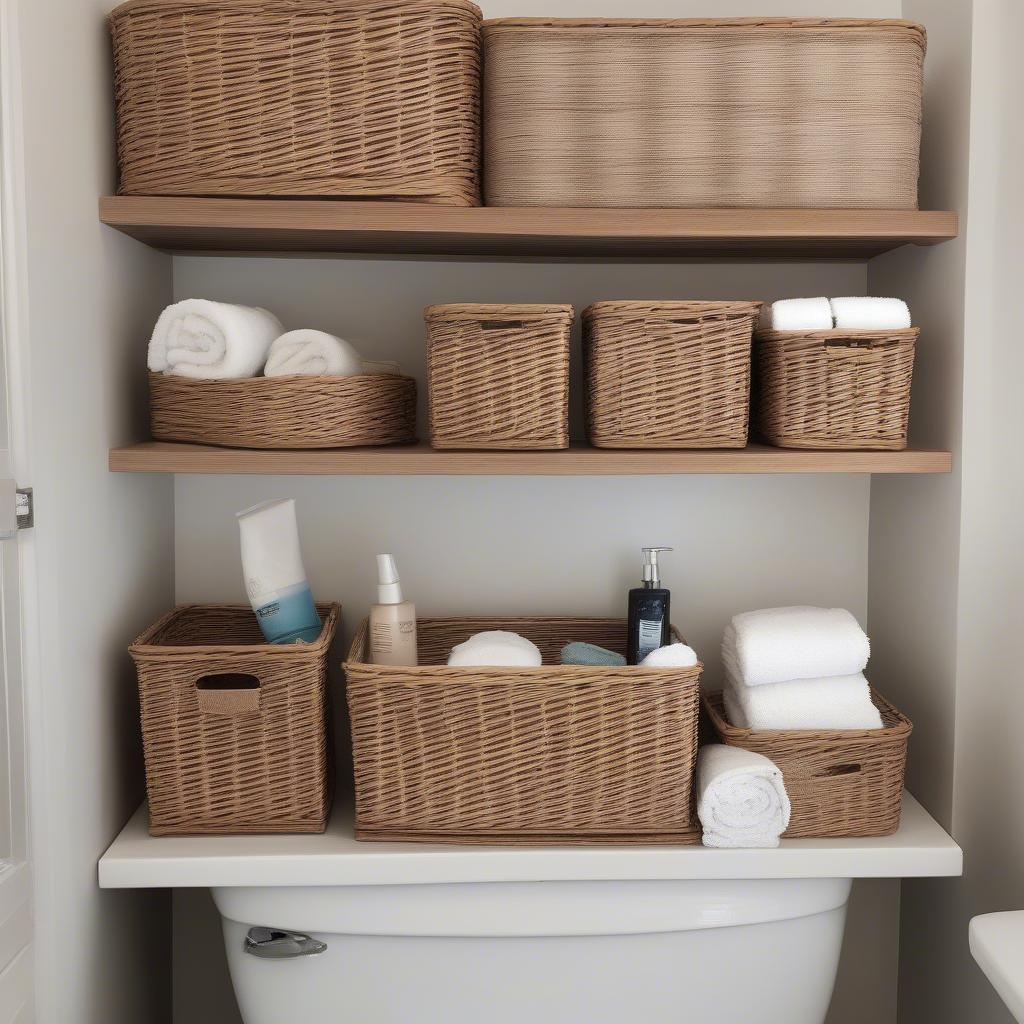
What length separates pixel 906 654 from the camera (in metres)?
1.49

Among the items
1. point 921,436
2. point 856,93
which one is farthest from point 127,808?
point 856,93

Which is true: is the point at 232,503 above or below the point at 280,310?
below

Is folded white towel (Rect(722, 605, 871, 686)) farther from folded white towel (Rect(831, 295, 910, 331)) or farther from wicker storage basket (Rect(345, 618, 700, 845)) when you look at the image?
folded white towel (Rect(831, 295, 910, 331))

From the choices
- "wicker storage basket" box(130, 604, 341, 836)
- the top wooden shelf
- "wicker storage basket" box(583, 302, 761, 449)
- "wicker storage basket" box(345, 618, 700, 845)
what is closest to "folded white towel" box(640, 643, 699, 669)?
"wicker storage basket" box(345, 618, 700, 845)

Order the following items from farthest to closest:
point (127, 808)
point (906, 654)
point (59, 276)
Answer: point (906, 654) < point (127, 808) < point (59, 276)

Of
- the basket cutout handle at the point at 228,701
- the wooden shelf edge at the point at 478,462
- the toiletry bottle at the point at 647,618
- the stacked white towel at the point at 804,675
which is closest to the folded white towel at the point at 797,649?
the stacked white towel at the point at 804,675

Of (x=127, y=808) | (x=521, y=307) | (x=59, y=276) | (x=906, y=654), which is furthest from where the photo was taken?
(x=906, y=654)

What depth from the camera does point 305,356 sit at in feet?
4.22

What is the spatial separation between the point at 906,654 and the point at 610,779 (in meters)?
0.52

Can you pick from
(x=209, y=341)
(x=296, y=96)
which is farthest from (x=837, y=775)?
(x=296, y=96)

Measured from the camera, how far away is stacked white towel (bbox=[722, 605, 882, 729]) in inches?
51.4

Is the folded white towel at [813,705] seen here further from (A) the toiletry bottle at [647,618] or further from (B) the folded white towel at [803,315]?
(B) the folded white towel at [803,315]

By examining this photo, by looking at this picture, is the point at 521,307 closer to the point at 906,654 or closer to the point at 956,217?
the point at 956,217

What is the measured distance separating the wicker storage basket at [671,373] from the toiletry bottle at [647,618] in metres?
0.20
